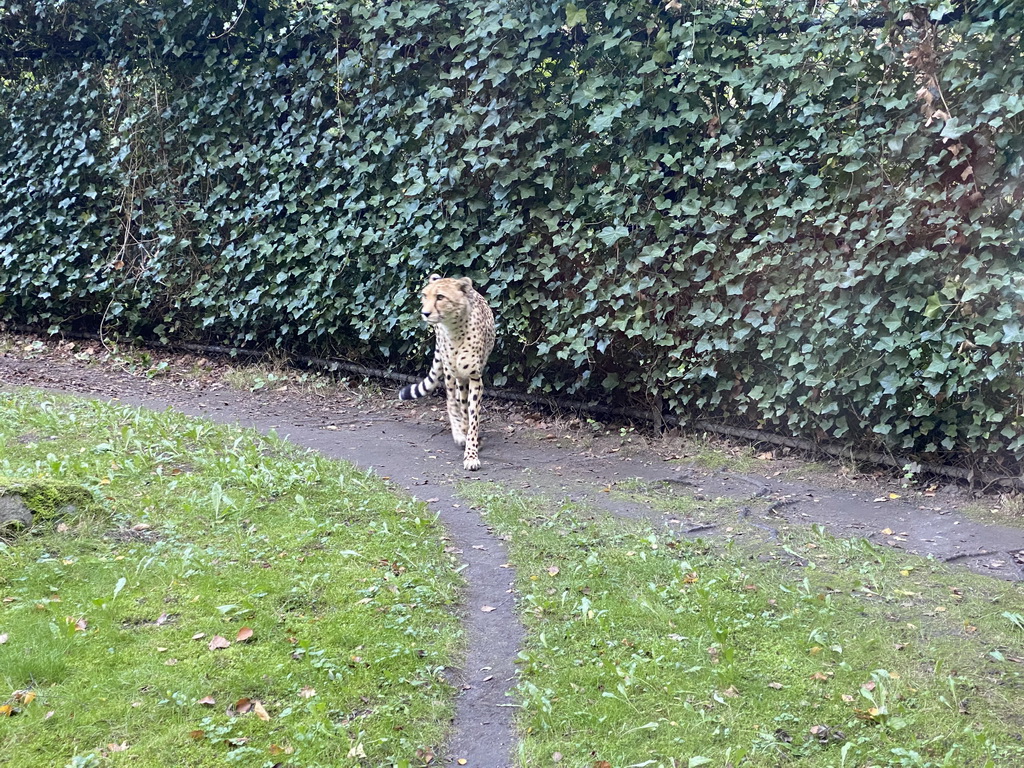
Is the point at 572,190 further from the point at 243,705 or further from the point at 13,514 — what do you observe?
the point at 243,705

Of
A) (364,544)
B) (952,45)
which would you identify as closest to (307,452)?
(364,544)

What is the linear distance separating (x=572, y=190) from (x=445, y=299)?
1437 mm

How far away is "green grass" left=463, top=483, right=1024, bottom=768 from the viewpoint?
3.34m

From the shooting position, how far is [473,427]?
758 centimetres

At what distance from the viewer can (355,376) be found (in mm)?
10180

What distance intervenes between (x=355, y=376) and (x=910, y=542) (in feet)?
20.5

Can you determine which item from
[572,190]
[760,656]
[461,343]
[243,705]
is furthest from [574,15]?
[243,705]

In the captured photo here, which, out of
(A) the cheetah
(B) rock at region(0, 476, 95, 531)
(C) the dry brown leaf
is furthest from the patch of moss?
(A) the cheetah

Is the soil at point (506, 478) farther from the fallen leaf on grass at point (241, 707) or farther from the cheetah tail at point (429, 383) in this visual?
the fallen leaf on grass at point (241, 707)

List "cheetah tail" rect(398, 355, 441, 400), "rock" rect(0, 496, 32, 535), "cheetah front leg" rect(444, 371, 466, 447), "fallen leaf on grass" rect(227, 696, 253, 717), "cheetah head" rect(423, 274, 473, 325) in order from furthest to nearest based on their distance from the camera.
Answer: "cheetah tail" rect(398, 355, 441, 400)
"cheetah front leg" rect(444, 371, 466, 447)
"cheetah head" rect(423, 274, 473, 325)
"rock" rect(0, 496, 32, 535)
"fallen leaf on grass" rect(227, 696, 253, 717)

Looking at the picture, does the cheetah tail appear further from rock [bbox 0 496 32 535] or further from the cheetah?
rock [bbox 0 496 32 535]

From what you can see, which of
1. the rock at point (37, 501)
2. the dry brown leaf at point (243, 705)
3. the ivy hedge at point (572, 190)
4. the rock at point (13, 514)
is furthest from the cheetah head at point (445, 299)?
the dry brown leaf at point (243, 705)

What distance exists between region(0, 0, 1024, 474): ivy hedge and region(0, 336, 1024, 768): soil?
46 cm

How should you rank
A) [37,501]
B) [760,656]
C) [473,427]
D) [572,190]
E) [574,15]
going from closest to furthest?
[760,656] → [37,501] → [574,15] → [473,427] → [572,190]
